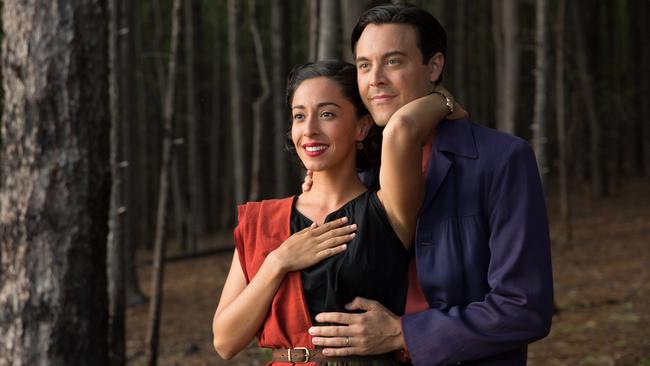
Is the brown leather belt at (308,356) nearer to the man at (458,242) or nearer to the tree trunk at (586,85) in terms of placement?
the man at (458,242)

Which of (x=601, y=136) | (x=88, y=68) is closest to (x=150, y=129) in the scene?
(x=601, y=136)

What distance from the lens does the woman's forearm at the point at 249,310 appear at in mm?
2535

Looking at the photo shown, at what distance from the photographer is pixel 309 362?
2.58m

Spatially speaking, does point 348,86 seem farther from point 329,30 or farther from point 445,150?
point 329,30

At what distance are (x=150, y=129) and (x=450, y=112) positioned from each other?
79.7 ft

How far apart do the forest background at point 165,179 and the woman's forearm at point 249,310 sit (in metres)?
0.70

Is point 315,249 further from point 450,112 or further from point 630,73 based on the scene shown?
point 630,73

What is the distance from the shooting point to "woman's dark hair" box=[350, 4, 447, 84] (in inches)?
100.0

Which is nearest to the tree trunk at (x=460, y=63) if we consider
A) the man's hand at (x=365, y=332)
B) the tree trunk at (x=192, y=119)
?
the tree trunk at (x=192, y=119)

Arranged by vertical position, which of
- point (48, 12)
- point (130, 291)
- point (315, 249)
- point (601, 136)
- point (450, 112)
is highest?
point (48, 12)

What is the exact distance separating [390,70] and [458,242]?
570 millimetres

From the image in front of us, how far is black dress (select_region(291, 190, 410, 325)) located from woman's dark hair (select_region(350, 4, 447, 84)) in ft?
1.66

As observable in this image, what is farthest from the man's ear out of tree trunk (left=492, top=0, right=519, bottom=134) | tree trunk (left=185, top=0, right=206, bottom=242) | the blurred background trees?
tree trunk (left=185, top=0, right=206, bottom=242)

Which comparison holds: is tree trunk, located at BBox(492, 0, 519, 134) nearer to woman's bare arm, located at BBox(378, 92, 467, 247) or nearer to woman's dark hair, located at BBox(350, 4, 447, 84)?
woman's dark hair, located at BBox(350, 4, 447, 84)
